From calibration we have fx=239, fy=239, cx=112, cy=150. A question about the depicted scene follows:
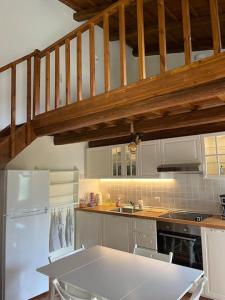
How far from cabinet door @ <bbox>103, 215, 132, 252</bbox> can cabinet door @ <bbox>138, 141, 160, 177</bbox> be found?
84 cm

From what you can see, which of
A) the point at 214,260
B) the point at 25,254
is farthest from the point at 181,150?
the point at 25,254

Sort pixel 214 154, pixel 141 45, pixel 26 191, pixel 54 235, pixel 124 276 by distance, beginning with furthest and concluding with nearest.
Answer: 1. pixel 54 235
2. pixel 214 154
3. pixel 26 191
4. pixel 141 45
5. pixel 124 276

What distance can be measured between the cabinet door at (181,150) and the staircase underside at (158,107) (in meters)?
0.12

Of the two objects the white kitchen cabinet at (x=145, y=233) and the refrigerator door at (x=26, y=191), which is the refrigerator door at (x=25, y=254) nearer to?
the refrigerator door at (x=26, y=191)

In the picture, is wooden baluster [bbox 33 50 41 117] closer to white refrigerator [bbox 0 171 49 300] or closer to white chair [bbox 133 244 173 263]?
white refrigerator [bbox 0 171 49 300]

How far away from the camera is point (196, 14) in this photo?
384 centimetres

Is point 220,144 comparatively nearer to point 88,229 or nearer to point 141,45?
point 141,45

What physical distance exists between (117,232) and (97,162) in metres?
1.42

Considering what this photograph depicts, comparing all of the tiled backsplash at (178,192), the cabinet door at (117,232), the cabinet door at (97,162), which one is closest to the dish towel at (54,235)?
the cabinet door at (117,232)

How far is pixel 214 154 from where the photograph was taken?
3396 millimetres

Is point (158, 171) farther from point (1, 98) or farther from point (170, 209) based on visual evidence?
point (1, 98)

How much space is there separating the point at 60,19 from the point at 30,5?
1.96 feet

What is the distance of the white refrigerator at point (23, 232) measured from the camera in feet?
9.90

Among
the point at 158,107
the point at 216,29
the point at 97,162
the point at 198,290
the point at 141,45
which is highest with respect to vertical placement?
the point at 141,45
